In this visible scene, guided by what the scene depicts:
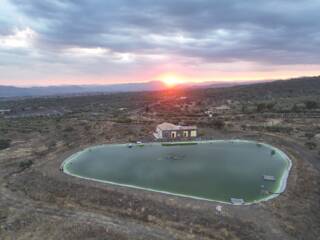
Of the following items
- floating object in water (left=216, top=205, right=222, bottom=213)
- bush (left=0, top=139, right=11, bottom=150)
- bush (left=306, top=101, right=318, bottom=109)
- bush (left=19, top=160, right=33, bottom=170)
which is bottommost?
floating object in water (left=216, top=205, right=222, bottom=213)

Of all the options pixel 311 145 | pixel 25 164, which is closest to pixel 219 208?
pixel 311 145

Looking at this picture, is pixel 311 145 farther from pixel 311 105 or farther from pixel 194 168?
pixel 311 105

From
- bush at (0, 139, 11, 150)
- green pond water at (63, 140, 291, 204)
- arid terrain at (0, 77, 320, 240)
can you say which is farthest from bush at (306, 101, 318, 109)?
bush at (0, 139, 11, 150)

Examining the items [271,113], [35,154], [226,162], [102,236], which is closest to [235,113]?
[271,113]

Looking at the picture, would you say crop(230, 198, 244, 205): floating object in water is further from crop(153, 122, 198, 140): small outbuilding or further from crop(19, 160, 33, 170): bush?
crop(19, 160, 33, 170): bush

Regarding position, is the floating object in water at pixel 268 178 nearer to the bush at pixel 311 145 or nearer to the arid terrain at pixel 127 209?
the arid terrain at pixel 127 209

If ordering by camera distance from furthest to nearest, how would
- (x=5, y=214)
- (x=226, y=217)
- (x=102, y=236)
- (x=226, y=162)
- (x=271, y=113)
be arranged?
(x=271, y=113), (x=226, y=162), (x=5, y=214), (x=226, y=217), (x=102, y=236)

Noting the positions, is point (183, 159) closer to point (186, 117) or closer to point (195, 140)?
point (195, 140)

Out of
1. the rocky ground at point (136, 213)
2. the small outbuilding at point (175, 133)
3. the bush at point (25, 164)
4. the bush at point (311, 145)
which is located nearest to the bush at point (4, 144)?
the bush at point (25, 164)

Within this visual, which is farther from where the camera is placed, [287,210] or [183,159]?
[183,159]
